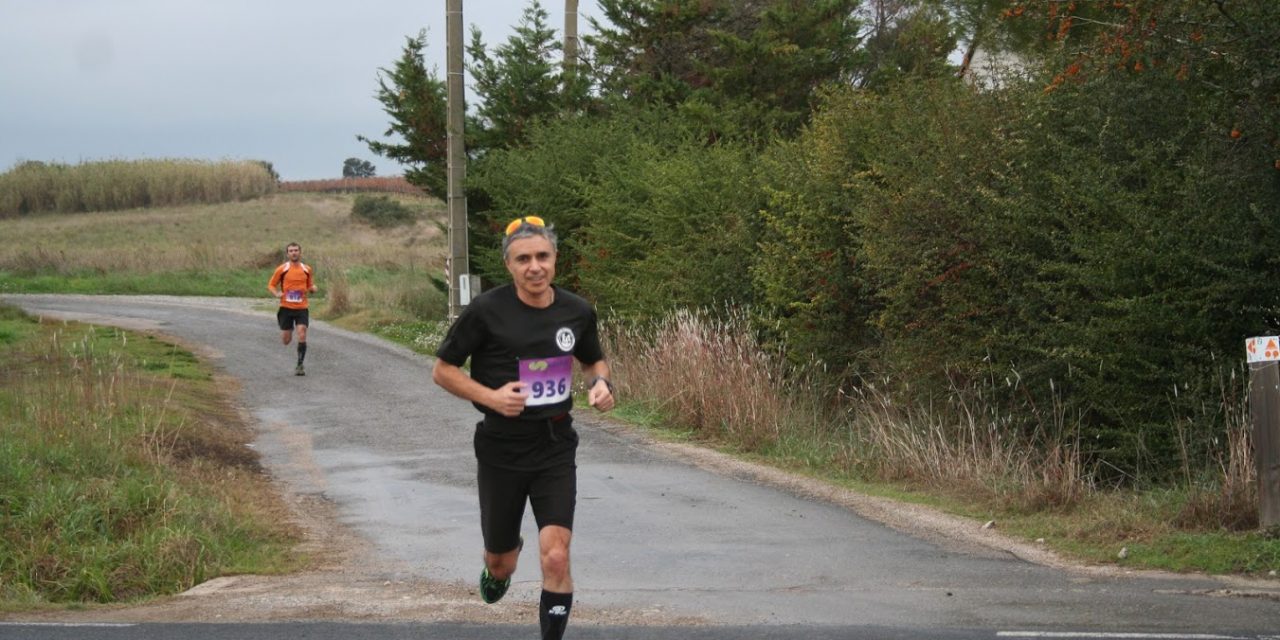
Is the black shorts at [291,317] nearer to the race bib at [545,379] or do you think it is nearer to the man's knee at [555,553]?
the race bib at [545,379]

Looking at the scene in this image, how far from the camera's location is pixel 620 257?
79.1 ft

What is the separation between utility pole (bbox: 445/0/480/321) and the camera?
89.0 ft

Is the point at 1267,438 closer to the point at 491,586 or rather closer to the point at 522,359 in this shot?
the point at 491,586

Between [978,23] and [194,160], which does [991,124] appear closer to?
[978,23]

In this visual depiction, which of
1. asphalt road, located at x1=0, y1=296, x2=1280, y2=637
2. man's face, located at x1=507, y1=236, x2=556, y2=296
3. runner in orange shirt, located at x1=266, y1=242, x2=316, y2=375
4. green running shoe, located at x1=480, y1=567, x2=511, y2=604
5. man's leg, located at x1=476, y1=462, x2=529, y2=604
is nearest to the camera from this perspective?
man's face, located at x1=507, y1=236, x2=556, y2=296

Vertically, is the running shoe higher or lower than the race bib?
lower

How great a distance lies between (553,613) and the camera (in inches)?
270

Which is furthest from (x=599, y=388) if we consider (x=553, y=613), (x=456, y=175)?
(x=456, y=175)

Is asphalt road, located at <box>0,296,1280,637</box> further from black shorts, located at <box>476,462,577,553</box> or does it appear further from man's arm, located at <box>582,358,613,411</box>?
man's arm, located at <box>582,358,613,411</box>

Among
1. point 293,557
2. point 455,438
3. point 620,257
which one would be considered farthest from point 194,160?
point 293,557

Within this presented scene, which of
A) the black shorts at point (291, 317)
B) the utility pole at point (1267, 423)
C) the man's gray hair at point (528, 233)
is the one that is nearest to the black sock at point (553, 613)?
the man's gray hair at point (528, 233)

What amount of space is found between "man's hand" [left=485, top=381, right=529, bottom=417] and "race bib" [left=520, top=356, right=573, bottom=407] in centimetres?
5

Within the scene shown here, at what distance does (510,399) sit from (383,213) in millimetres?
82625

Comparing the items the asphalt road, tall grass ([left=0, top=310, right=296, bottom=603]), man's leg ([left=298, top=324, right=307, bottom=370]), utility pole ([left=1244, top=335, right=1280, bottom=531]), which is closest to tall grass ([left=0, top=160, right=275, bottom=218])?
man's leg ([left=298, top=324, right=307, bottom=370])
